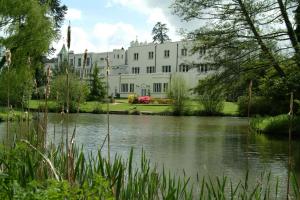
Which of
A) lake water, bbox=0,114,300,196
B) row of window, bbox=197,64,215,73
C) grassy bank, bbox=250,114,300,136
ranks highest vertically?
row of window, bbox=197,64,215,73

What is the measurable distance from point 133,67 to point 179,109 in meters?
34.3

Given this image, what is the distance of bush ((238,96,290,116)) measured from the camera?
119 feet

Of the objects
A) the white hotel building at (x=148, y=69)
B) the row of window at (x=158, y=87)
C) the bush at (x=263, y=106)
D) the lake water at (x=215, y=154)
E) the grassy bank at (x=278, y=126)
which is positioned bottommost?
the lake water at (x=215, y=154)

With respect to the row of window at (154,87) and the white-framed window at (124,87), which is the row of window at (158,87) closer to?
the row of window at (154,87)

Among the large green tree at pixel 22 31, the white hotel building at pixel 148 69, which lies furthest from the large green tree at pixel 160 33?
the large green tree at pixel 22 31

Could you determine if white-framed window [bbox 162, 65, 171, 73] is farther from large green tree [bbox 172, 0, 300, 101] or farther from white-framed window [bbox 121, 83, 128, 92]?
large green tree [bbox 172, 0, 300, 101]

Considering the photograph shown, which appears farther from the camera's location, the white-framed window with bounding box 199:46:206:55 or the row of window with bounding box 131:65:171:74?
the row of window with bounding box 131:65:171:74

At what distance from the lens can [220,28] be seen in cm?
2350

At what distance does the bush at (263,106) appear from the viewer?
119ft

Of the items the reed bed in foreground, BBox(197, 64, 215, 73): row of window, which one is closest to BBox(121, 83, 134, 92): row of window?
BBox(197, 64, 215, 73): row of window

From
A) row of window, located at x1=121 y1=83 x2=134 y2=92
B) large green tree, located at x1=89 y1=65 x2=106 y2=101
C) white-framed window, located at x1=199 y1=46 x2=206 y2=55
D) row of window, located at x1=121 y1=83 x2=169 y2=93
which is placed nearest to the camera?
white-framed window, located at x1=199 y1=46 x2=206 y2=55

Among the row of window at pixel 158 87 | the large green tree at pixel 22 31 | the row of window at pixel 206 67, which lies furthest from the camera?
the row of window at pixel 158 87

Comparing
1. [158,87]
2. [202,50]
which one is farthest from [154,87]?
[202,50]

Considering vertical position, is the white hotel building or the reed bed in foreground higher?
the white hotel building
